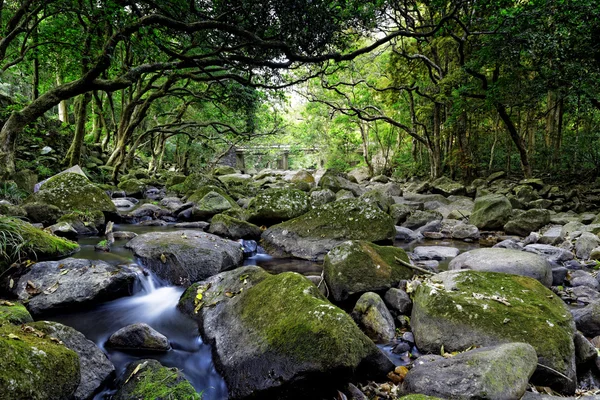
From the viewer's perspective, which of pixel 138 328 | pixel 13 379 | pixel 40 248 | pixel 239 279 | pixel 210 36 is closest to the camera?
pixel 13 379

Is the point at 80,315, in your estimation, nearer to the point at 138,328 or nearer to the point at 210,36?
the point at 138,328

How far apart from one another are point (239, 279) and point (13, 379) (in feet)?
7.30

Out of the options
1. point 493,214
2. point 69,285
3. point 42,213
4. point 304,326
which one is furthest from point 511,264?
point 42,213

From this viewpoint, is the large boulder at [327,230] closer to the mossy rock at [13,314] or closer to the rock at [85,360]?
the rock at [85,360]

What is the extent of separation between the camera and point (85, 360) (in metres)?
2.71

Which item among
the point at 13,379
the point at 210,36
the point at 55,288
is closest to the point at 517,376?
the point at 13,379

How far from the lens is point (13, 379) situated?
1898 mm

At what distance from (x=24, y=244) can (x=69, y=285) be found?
988 millimetres

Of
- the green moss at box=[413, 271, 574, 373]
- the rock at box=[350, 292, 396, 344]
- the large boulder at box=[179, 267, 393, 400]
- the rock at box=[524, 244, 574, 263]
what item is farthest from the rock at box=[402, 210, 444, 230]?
the large boulder at box=[179, 267, 393, 400]

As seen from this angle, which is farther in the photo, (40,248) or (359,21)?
(359,21)

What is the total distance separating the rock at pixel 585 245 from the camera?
6.42 metres

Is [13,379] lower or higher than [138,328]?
higher

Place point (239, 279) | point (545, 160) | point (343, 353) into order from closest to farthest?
point (343, 353) < point (239, 279) < point (545, 160)

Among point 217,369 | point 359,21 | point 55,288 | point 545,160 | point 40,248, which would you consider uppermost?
point 359,21
